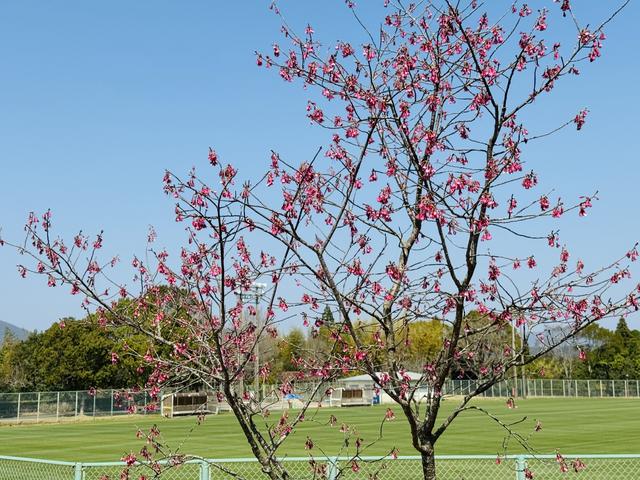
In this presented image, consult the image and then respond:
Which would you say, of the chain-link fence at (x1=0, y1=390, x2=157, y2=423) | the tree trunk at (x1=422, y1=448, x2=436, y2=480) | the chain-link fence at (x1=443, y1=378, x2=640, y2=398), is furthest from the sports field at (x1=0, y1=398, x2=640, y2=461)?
the chain-link fence at (x1=443, y1=378, x2=640, y2=398)

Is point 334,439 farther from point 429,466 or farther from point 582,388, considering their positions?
point 582,388

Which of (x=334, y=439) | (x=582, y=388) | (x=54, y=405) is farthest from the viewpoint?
(x=582, y=388)

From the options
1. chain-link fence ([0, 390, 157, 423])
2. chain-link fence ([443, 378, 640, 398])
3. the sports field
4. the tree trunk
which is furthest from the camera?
chain-link fence ([443, 378, 640, 398])

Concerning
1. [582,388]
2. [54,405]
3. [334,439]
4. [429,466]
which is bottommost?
[334,439]

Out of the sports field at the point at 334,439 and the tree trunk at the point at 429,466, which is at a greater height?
the tree trunk at the point at 429,466

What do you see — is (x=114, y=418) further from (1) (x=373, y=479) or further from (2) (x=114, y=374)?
(1) (x=373, y=479)

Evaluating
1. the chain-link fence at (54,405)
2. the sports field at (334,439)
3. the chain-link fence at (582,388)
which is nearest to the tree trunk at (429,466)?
the sports field at (334,439)

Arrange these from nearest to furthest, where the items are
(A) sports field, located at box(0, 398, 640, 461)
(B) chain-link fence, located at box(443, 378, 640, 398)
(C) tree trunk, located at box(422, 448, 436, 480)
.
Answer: (C) tree trunk, located at box(422, 448, 436, 480)
(A) sports field, located at box(0, 398, 640, 461)
(B) chain-link fence, located at box(443, 378, 640, 398)

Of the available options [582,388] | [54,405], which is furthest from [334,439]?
[582,388]

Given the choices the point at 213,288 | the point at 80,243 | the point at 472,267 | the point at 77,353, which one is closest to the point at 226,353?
the point at 213,288

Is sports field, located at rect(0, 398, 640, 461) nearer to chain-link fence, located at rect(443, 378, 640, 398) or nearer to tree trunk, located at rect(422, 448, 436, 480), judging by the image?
tree trunk, located at rect(422, 448, 436, 480)

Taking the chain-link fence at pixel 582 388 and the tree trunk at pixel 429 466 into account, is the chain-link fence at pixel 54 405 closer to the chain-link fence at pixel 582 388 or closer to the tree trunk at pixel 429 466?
the tree trunk at pixel 429 466

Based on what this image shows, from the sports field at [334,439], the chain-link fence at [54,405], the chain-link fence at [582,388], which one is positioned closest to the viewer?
the sports field at [334,439]

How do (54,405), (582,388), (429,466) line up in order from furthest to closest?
(582,388) → (54,405) → (429,466)
